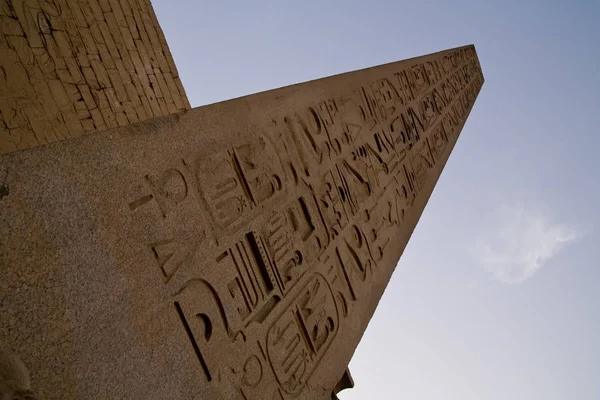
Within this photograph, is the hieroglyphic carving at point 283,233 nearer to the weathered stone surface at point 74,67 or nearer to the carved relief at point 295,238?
the carved relief at point 295,238

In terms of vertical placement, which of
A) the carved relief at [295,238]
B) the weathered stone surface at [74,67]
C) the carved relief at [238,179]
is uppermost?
the weathered stone surface at [74,67]

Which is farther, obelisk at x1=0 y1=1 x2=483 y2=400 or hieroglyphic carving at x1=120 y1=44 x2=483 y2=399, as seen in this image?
hieroglyphic carving at x1=120 y1=44 x2=483 y2=399

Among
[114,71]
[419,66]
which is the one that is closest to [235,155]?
[114,71]

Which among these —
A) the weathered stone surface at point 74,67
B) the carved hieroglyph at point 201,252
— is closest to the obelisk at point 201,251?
the carved hieroglyph at point 201,252

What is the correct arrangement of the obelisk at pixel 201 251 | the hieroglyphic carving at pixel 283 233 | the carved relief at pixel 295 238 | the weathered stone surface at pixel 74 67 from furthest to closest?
the weathered stone surface at pixel 74 67, the carved relief at pixel 295 238, the hieroglyphic carving at pixel 283 233, the obelisk at pixel 201 251

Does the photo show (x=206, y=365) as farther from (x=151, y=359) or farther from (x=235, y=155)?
(x=235, y=155)

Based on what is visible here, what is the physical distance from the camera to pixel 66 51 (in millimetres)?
4488

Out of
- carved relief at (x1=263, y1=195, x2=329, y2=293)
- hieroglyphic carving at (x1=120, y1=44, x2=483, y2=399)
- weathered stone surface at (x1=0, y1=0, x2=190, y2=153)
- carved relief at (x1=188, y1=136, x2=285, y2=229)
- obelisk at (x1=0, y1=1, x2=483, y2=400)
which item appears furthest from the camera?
weathered stone surface at (x1=0, y1=0, x2=190, y2=153)

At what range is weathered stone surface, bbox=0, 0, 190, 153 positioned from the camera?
3984 mm

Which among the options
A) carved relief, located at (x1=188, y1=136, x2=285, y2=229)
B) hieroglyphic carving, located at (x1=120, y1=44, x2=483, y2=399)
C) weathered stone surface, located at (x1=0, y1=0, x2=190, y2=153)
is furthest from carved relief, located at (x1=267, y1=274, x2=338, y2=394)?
weathered stone surface, located at (x1=0, y1=0, x2=190, y2=153)

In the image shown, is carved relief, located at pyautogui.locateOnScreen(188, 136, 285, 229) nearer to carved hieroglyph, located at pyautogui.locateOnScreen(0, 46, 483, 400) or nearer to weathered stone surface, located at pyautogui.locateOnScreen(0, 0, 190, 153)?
carved hieroglyph, located at pyautogui.locateOnScreen(0, 46, 483, 400)

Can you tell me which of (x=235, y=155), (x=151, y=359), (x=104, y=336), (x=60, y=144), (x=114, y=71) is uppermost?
(x=114, y=71)

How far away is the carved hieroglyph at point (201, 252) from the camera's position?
1.27 meters

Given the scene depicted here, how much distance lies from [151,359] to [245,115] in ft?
3.68
